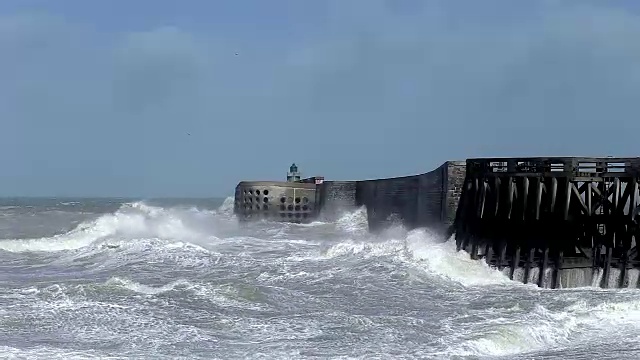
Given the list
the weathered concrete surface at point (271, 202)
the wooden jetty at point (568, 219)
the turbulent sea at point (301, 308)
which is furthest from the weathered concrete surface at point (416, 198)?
the weathered concrete surface at point (271, 202)

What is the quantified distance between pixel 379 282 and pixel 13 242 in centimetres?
1475

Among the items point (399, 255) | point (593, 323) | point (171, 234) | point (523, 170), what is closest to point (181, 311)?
point (593, 323)

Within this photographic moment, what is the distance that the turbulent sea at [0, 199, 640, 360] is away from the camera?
389 inches

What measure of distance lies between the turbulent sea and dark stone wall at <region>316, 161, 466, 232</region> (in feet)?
4.21

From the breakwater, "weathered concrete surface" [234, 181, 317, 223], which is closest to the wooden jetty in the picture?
the breakwater

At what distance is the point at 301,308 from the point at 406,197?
1572 cm

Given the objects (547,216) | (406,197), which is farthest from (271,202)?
(547,216)

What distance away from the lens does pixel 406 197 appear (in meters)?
28.0

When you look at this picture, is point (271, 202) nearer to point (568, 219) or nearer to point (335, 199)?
point (335, 199)

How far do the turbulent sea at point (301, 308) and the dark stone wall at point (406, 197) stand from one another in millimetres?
1283

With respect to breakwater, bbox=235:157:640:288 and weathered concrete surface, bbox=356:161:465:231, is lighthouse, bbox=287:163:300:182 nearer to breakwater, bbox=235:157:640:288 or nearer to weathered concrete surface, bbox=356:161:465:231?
weathered concrete surface, bbox=356:161:465:231

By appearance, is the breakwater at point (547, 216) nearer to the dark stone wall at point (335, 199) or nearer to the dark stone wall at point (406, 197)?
the dark stone wall at point (406, 197)

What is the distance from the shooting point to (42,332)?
10477 millimetres

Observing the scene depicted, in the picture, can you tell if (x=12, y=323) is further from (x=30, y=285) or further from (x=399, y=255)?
(x=399, y=255)
